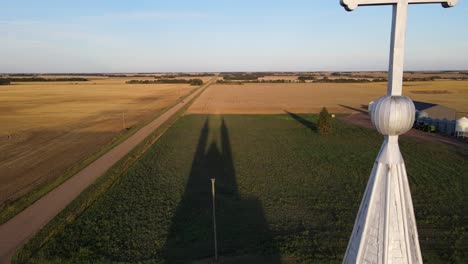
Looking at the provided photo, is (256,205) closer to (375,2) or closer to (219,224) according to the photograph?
(219,224)

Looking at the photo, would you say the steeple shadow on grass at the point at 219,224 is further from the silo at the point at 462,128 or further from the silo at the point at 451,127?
the silo at the point at 451,127

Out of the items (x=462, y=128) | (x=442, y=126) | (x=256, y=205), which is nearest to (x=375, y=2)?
(x=256, y=205)

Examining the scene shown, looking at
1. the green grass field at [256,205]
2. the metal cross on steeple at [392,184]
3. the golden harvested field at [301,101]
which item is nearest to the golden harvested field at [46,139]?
the green grass field at [256,205]

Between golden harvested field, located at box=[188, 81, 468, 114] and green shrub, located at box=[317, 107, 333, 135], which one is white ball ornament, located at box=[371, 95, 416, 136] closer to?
green shrub, located at box=[317, 107, 333, 135]

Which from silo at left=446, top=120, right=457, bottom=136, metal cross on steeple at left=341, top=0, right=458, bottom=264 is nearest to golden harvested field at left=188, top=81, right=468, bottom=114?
silo at left=446, top=120, right=457, bottom=136

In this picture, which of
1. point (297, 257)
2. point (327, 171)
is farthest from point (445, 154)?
point (297, 257)
